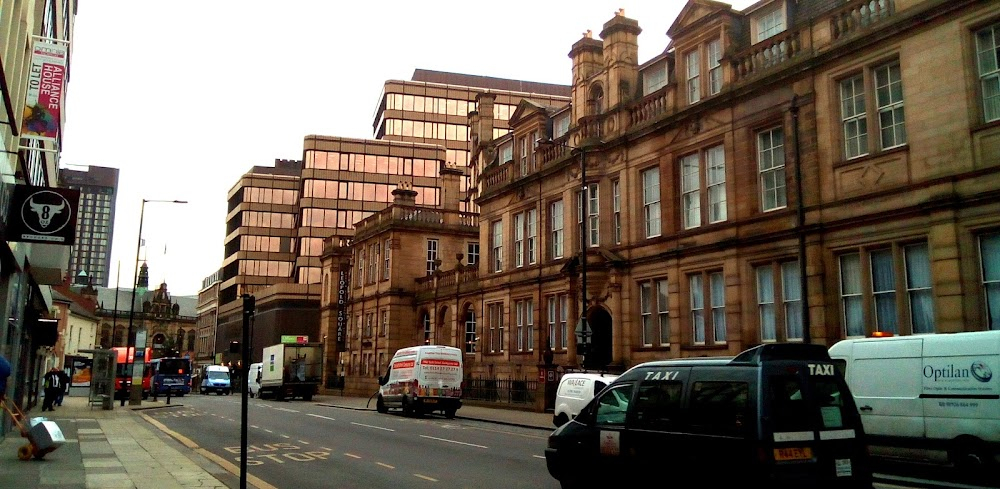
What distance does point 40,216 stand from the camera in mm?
16766

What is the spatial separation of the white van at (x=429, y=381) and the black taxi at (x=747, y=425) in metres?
21.8

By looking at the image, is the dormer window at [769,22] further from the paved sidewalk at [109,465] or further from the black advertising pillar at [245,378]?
the paved sidewalk at [109,465]

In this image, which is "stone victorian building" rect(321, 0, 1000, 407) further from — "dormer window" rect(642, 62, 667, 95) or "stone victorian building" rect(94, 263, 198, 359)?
"stone victorian building" rect(94, 263, 198, 359)

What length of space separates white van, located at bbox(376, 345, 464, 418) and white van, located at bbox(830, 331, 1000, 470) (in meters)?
18.4

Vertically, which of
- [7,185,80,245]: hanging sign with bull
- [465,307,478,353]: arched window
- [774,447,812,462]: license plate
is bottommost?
[774,447,812,462]: license plate

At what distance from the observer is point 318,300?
75938 mm

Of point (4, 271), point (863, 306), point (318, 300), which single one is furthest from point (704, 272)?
point (318, 300)

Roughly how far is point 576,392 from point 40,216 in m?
13.6

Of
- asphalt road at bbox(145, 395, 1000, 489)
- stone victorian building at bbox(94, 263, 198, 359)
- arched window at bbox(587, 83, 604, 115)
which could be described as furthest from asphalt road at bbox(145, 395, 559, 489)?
stone victorian building at bbox(94, 263, 198, 359)

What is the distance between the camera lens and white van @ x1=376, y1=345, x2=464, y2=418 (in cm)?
3086

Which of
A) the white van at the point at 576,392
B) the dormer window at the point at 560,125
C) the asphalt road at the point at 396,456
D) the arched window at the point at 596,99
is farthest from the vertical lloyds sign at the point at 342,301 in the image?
the white van at the point at 576,392

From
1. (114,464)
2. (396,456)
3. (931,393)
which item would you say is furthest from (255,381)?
→ (931,393)

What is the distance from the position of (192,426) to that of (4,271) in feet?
30.1

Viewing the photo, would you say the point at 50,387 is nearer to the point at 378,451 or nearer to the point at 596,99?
the point at 378,451
